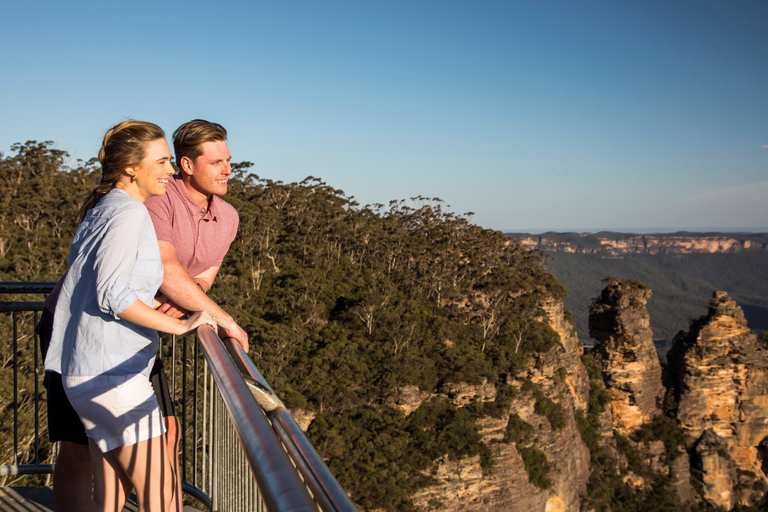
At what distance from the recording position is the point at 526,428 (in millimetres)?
34469

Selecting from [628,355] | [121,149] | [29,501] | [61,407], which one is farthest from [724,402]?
[121,149]

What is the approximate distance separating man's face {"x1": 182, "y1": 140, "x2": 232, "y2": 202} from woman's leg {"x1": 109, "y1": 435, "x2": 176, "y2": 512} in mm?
1053

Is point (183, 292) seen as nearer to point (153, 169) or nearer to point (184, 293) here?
point (184, 293)

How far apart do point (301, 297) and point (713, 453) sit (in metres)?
38.7

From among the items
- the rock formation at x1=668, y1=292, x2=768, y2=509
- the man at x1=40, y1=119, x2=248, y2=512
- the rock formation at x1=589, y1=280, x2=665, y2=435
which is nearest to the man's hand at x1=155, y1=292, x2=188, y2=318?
the man at x1=40, y1=119, x2=248, y2=512

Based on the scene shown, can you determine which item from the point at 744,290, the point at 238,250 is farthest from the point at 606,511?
the point at 744,290

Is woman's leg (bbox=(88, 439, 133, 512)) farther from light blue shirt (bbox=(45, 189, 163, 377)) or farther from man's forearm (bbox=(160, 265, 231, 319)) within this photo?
man's forearm (bbox=(160, 265, 231, 319))

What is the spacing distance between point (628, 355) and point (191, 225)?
4970 centimetres

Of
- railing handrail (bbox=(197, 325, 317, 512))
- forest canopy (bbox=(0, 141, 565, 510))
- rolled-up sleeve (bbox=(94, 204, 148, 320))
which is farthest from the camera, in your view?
forest canopy (bbox=(0, 141, 565, 510))

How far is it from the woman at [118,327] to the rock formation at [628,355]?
4834cm

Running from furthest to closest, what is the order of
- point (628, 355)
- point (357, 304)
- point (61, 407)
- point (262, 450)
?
point (628, 355) < point (357, 304) < point (61, 407) < point (262, 450)

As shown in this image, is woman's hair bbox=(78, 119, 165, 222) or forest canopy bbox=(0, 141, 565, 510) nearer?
woman's hair bbox=(78, 119, 165, 222)

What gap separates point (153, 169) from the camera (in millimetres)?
1907

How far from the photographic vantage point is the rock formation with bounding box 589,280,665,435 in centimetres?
4522
